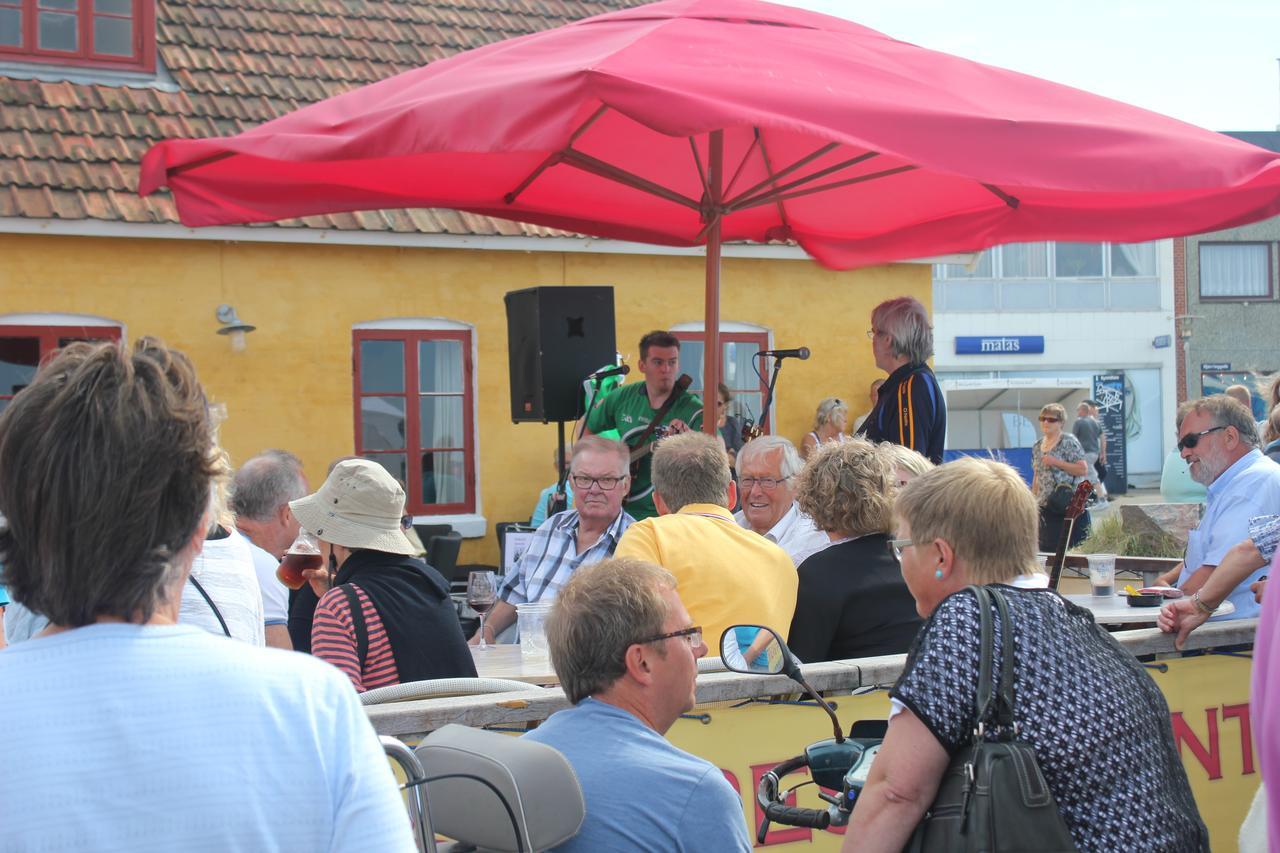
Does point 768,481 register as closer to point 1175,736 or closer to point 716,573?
point 716,573

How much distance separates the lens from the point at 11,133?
33.0ft

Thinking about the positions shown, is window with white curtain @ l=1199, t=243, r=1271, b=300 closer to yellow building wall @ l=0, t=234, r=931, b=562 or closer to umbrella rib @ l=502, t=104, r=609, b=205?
yellow building wall @ l=0, t=234, r=931, b=562

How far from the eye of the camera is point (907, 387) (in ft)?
19.0

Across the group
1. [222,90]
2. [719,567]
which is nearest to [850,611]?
[719,567]

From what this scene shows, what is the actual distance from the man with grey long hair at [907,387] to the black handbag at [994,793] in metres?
3.28

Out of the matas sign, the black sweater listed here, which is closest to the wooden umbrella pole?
the black sweater

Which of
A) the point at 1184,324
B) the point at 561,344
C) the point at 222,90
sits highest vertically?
the point at 222,90

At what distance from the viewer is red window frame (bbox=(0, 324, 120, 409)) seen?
391 inches

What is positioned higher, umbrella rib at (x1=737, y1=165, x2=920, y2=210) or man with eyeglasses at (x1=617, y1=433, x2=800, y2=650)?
umbrella rib at (x1=737, y1=165, x2=920, y2=210)

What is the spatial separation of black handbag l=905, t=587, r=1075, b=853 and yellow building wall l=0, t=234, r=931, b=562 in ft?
28.5

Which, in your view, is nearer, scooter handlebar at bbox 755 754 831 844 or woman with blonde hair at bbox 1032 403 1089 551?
scooter handlebar at bbox 755 754 831 844

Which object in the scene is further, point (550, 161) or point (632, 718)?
point (550, 161)

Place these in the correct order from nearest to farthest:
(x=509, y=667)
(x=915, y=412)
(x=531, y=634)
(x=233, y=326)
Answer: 1. (x=509, y=667)
2. (x=531, y=634)
3. (x=915, y=412)
4. (x=233, y=326)

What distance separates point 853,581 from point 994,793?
1606 millimetres
